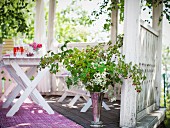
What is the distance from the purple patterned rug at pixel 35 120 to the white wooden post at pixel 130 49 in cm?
57

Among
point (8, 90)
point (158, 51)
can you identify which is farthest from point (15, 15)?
point (158, 51)

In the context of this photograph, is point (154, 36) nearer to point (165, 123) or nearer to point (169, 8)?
point (169, 8)

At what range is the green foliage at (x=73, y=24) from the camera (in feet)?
38.2

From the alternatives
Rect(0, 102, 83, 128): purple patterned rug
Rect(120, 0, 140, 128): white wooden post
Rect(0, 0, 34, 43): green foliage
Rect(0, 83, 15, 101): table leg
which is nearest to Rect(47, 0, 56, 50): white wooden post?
Rect(0, 0, 34, 43): green foliage

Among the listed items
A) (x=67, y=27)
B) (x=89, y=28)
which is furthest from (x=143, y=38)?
(x=67, y=27)

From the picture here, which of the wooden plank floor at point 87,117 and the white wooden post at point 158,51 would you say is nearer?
the wooden plank floor at point 87,117

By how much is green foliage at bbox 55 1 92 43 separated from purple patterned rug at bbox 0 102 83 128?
6.51 m

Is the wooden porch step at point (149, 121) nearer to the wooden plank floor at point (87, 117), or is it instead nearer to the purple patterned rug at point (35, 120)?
the wooden plank floor at point (87, 117)

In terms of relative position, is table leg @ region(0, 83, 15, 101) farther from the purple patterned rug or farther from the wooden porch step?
the wooden porch step

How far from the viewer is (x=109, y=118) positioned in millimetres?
4148

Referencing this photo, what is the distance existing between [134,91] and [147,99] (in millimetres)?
1032

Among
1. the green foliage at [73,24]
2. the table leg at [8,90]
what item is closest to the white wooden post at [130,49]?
the table leg at [8,90]

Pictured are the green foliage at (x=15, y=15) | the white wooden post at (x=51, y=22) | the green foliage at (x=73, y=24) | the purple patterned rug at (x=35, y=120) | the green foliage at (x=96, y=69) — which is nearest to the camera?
the green foliage at (x=96, y=69)

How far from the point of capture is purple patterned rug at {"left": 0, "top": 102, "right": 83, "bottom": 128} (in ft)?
11.6
